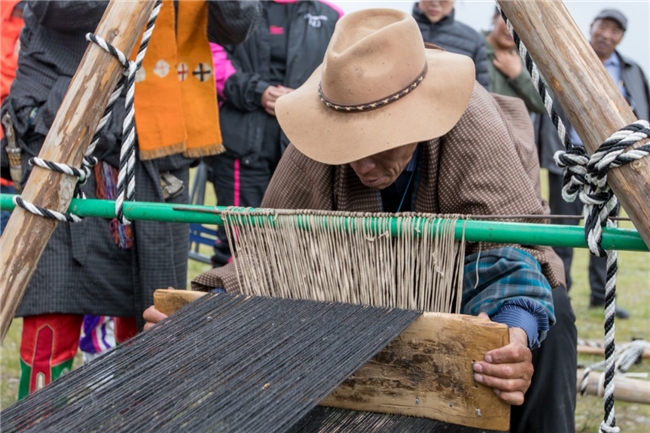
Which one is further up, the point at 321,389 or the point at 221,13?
the point at 221,13

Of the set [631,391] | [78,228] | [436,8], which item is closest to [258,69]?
[436,8]

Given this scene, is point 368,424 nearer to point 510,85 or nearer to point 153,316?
point 153,316

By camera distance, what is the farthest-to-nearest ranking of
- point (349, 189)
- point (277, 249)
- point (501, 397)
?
point (349, 189) < point (277, 249) < point (501, 397)

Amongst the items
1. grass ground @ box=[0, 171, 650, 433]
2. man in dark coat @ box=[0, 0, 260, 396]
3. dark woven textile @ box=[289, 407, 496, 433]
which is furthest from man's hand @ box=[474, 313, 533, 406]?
grass ground @ box=[0, 171, 650, 433]

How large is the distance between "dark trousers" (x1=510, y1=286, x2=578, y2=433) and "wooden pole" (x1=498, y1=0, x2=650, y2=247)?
2.95 feet

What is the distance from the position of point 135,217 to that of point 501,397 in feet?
3.23

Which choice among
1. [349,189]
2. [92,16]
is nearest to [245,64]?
[92,16]

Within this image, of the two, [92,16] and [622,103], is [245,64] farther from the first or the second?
[622,103]

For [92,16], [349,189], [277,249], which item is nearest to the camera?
[277,249]

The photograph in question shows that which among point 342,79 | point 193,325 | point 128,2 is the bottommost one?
point 193,325

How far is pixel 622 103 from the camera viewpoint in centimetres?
146

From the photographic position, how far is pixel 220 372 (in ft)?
4.87

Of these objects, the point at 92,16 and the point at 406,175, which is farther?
the point at 92,16

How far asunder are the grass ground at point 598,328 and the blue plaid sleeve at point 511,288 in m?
1.61
